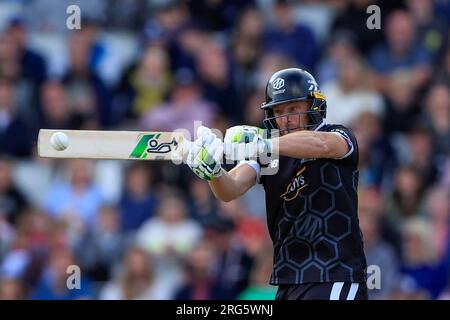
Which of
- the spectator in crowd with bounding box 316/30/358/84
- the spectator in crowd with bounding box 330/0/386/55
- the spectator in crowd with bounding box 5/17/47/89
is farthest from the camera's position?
the spectator in crowd with bounding box 5/17/47/89

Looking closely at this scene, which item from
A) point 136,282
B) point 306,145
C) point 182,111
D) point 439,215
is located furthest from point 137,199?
point 306,145

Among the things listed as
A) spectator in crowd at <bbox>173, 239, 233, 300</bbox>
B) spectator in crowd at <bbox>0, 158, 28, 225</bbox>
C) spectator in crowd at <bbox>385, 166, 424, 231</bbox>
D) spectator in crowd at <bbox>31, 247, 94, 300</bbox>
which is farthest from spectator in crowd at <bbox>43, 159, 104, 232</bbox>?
spectator in crowd at <bbox>385, 166, 424, 231</bbox>

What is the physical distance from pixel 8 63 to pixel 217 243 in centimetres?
319

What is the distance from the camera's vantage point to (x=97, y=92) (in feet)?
37.8

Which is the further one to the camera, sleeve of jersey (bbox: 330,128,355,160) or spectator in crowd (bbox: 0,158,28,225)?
spectator in crowd (bbox: 0,158,28,225)

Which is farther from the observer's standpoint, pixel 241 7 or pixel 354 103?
pixel 241 7

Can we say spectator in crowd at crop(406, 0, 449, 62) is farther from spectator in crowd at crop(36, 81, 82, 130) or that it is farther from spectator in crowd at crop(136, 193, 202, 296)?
spectator in crowd at crop(36, 81, 82, 130)

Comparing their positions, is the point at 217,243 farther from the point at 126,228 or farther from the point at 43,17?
the point at 43,17

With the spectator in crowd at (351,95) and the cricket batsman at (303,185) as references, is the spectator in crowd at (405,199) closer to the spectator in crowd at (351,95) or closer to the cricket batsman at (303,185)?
the spectator in crowd at (351,95)

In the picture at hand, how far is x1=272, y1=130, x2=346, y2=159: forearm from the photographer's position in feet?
20.2

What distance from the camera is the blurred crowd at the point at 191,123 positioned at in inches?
402

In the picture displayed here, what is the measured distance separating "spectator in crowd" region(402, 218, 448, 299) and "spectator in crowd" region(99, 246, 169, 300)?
7.19 ft
